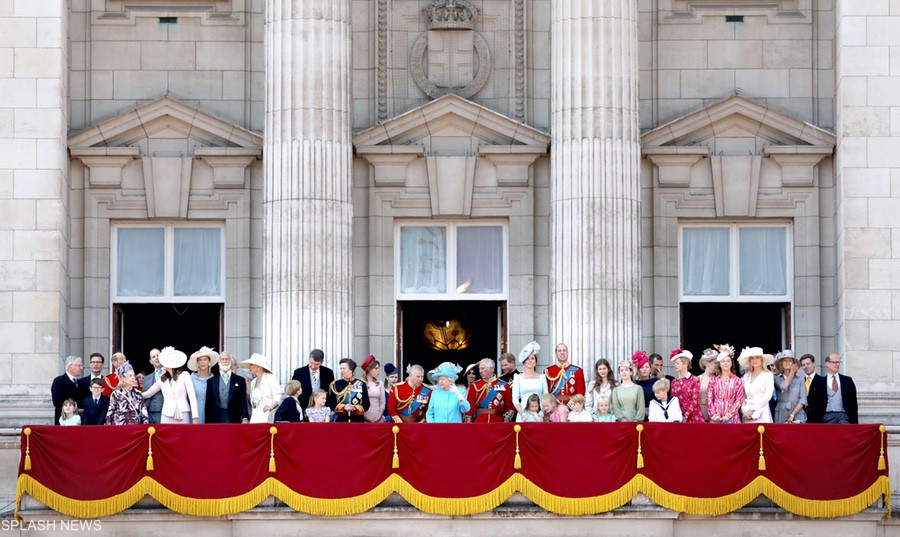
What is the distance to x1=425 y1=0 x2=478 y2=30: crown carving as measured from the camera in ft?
137

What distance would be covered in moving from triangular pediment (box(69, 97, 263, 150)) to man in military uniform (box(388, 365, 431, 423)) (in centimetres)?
729

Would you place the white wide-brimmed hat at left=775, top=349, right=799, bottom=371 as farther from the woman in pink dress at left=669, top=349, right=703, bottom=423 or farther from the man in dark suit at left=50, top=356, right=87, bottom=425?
the man in dark suit at left=50, top=356, right=87, bottom=425

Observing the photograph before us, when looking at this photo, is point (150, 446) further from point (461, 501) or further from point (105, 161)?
point (105, 161)

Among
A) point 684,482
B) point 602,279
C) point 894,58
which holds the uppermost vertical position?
point 894,58

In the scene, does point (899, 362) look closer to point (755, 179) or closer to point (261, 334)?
point (755, 179)

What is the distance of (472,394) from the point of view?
36.0 metres

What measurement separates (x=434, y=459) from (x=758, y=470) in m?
5.04

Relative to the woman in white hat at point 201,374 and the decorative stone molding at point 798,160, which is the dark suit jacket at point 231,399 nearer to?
the woman in white hat at point 201,374

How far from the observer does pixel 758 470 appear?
3462 cm

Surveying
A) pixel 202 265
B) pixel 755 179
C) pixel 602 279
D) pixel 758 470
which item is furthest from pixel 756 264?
pixel 202 265

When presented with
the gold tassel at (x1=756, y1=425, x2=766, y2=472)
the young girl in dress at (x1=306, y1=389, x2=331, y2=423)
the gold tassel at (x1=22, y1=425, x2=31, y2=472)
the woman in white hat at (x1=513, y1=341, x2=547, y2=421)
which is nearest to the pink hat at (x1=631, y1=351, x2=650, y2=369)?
the woman in white hat at (x1=513, y1=341, x2=547, y2=421)

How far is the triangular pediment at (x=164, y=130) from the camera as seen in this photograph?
4112 cm

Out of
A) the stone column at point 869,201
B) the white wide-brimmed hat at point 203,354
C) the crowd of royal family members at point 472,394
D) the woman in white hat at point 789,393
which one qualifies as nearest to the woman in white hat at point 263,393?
the crowd of royal family members at point 472,394

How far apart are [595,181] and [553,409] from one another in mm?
5434
